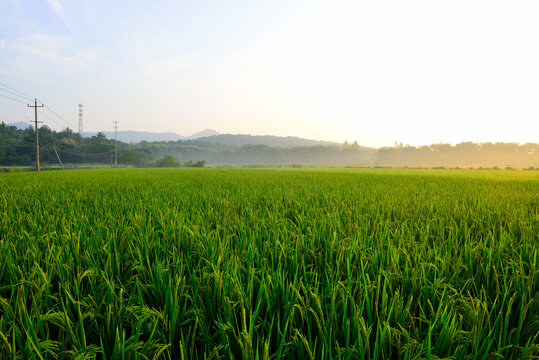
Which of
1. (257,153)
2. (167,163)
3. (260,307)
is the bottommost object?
(260,307)

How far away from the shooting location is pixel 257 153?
149 meters

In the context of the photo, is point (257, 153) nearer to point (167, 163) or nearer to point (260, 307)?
point (167, 163)

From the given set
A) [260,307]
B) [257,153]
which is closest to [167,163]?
[257,153]

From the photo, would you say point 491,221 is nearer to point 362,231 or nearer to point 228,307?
point 362,231

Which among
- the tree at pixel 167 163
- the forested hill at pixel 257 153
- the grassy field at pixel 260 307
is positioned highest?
the forested hill at pixel 257 153

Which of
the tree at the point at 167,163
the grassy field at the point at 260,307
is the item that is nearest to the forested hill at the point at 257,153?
the tree at the point at 167,163

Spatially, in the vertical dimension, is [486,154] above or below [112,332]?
above

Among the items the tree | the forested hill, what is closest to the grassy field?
the forested hill

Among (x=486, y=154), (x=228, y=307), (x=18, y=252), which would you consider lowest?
(x=18, y=252)

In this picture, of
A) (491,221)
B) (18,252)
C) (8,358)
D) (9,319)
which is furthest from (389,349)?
(491,221)

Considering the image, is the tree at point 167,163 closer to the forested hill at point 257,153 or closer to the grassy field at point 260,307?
the forested hill at point 257,153

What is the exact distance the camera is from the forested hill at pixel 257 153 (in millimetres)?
78062

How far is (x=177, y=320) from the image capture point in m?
1.09

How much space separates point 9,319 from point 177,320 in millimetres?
711
